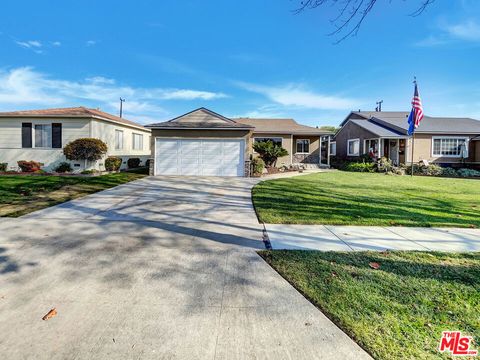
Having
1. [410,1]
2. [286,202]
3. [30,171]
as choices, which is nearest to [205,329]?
[410,1]

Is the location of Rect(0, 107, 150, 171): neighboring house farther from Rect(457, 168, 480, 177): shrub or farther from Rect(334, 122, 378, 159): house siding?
Rect(457, 168, 480, 177): shrub

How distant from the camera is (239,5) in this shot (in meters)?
10.7

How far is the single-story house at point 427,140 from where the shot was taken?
20844 mm

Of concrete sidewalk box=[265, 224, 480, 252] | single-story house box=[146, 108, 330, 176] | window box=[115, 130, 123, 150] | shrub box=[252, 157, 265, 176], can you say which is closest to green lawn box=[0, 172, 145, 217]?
single-story house box=[146, 108, 330, 176]

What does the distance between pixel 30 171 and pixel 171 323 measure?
17.1 metres

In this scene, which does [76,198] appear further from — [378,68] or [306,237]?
[378,68]

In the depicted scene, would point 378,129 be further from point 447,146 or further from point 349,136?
point 447,146

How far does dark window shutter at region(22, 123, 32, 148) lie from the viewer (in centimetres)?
1579

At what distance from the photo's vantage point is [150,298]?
281 centimetres

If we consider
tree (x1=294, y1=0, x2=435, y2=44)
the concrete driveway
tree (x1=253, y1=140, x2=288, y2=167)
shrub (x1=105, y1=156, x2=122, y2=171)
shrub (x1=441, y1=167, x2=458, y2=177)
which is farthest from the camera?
shrub (x1=441, y1=167, x2=458, y2=177)

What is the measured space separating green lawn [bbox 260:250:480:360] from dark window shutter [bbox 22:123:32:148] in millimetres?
17886

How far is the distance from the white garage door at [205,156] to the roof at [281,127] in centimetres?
684

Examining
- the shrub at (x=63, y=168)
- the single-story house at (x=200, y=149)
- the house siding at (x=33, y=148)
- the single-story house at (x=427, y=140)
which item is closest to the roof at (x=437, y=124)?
the single-story house at (x=427, y=140)

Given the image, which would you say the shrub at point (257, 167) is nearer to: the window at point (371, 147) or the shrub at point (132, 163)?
the shrub at point (132, 163)
